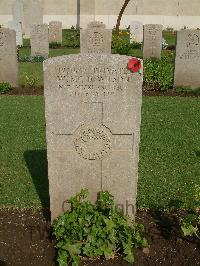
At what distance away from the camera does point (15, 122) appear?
7.67 metres

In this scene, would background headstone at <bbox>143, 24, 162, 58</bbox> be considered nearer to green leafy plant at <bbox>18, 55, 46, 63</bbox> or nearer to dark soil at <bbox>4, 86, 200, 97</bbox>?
green leafy plant at <bbox>18, 55, 46, 63</bbox>

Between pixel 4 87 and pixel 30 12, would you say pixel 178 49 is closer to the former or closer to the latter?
pixel 4 87

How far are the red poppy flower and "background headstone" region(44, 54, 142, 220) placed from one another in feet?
0.14

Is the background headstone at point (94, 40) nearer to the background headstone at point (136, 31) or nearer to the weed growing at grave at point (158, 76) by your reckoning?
the weed growing at grave at point (158, 76)

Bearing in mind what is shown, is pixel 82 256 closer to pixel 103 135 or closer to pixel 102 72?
pixel 103 135

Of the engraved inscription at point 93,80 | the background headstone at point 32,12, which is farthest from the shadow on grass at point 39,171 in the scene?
the background headstone at point 32,12

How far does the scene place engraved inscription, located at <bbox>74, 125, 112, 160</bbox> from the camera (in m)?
3.49

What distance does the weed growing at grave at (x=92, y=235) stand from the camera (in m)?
3.32

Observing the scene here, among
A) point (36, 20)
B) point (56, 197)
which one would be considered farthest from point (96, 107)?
point (36, 20)

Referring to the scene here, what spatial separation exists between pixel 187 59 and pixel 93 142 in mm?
7271

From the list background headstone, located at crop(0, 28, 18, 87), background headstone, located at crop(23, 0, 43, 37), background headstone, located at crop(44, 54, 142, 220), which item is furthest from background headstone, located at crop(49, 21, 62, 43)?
background headstone, located at crop(44, 54, 142, 220)

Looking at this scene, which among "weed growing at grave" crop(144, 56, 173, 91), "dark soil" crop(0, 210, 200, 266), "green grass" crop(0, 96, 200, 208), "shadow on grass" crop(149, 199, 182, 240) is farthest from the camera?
"weed growing at grave" crop(144, 56, 173, 91)

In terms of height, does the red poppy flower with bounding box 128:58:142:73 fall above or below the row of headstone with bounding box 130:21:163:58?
below

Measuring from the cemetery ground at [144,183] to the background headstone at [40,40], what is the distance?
Result: 658 cm
